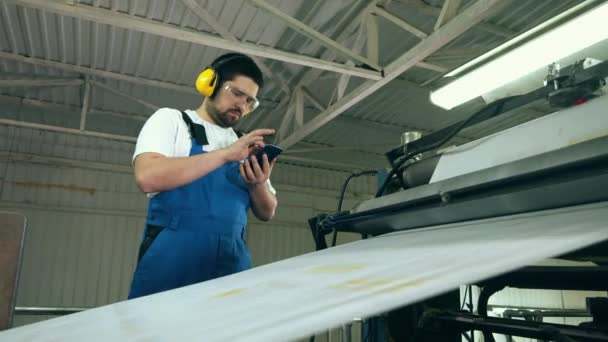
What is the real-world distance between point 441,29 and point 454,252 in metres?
2.45

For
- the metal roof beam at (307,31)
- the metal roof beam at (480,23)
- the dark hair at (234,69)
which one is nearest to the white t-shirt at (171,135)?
the dark hair at (234,69)

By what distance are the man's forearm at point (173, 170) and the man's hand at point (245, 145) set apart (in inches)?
0.9

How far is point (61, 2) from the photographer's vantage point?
2.38 metres

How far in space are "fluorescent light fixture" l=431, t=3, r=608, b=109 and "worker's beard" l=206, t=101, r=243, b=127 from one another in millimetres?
1638

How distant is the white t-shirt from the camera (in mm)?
1244

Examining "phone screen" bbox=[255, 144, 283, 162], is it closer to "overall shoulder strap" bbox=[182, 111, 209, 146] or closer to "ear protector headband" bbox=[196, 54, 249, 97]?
"overall shoulder strap" bbox=[182, 111, 209, 146]

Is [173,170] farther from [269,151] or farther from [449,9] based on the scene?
[449,9]

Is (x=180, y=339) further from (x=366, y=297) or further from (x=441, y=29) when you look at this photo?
(x=441, y=29)

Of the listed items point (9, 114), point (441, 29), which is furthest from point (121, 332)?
point (9, 114)

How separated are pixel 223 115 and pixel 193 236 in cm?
46

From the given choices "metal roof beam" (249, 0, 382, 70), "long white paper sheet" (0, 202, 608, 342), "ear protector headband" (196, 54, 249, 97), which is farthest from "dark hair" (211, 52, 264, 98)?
"metal roof beam" (249, 0, 382, 70)

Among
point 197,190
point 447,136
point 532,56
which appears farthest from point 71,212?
point 447,136

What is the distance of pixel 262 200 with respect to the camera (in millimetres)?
1435

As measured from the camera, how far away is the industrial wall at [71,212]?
4910mm
